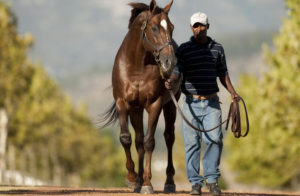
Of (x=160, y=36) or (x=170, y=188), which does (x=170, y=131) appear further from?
(x=160, y=36)

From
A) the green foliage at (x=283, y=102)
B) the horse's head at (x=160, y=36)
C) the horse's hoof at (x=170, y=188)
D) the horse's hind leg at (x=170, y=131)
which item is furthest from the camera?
the green foliage at (x=283, y=102)

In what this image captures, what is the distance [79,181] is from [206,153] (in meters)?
71.4

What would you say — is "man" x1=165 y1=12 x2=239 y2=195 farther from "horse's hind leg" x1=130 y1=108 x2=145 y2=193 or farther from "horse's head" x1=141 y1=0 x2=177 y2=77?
"horse's hind leg" x1=130 y1=108 x2=145 y2=193

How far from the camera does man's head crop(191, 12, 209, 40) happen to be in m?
8.40

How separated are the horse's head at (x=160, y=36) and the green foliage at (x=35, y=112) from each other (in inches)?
752

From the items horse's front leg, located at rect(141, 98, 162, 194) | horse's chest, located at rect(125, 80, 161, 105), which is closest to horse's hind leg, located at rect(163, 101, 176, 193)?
horse's front leg, located at rect(141, 98, 162, 194)

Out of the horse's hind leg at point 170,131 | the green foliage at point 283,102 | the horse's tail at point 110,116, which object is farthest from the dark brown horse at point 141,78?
the green foliage at point 283,102

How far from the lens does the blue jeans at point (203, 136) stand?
8828 millimetres

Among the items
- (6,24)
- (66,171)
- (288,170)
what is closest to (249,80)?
(288,170)

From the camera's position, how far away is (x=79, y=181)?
7875 centimetres

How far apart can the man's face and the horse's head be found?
1.16 ft

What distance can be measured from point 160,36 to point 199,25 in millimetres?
610

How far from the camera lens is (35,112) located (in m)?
40.9

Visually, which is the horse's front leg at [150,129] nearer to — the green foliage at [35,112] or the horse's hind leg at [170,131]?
the horse's hind leg at [170,131]
